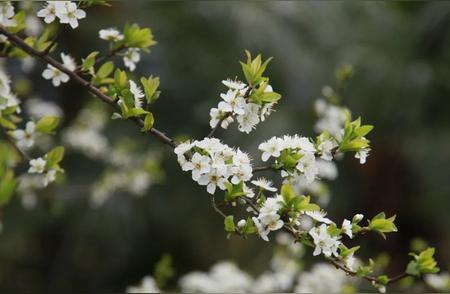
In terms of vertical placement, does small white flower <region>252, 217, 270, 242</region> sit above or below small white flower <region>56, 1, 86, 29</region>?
below

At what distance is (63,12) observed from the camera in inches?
42.7

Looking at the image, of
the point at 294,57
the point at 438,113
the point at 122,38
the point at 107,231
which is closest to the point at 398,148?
the point at 438,113

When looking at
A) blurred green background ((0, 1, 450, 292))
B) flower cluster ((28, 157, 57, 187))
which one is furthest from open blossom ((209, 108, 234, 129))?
blurred green background ((0, 1, 450, 292))

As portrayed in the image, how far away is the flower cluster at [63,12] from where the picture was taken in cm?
108

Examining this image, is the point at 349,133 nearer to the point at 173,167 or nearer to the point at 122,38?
the point at 122,38

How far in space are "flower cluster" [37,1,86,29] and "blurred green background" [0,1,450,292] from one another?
2157mm

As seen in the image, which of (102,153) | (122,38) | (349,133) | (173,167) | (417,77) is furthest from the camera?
(173,167)

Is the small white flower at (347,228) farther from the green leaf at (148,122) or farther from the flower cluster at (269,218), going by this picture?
the green leaf at (148,122)

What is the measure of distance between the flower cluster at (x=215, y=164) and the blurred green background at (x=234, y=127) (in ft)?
7.56

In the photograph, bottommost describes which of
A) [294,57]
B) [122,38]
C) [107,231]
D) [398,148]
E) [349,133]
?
[349,133]

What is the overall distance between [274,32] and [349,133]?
2689 millimetres

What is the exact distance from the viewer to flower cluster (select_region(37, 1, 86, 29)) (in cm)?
108

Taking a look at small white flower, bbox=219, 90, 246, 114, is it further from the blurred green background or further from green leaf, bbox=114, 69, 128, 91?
the blurred green background

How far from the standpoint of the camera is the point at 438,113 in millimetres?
3504
